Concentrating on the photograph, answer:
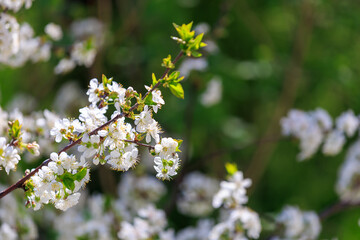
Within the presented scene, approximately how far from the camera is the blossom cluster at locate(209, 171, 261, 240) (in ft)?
6.33

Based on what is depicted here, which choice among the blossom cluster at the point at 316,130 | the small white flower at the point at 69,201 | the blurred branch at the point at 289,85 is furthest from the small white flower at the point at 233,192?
the blurred branch at the point at 289,85

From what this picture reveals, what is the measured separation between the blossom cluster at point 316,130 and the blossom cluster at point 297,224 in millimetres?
307

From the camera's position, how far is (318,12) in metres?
3.39

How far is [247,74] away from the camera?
3209mm

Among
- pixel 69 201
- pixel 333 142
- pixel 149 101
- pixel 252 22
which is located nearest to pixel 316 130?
pixel 333 142

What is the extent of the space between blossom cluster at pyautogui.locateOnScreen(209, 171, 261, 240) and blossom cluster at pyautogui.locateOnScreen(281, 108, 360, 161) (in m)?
0.55

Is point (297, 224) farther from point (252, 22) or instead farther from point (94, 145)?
point (252, 22)

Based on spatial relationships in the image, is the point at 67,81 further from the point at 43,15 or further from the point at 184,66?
the point at 184,66

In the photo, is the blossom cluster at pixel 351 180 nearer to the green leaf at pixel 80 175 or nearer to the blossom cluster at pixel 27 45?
the blossom cluster at pixel 27 45

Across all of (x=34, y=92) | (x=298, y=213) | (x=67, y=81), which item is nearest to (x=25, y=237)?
(x=298, y=213)

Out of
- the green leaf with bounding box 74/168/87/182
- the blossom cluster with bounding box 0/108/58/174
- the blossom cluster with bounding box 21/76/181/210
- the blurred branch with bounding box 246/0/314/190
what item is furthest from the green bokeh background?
the green leaf with bounding box 74/168/87/182

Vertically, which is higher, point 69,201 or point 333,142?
point 333,142

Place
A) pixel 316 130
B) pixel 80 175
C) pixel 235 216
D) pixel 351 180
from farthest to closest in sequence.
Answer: pixel 351 180, pixel 316 130, pixel 235 216, pixel 80 175

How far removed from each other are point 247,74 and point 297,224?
1.28 meters
